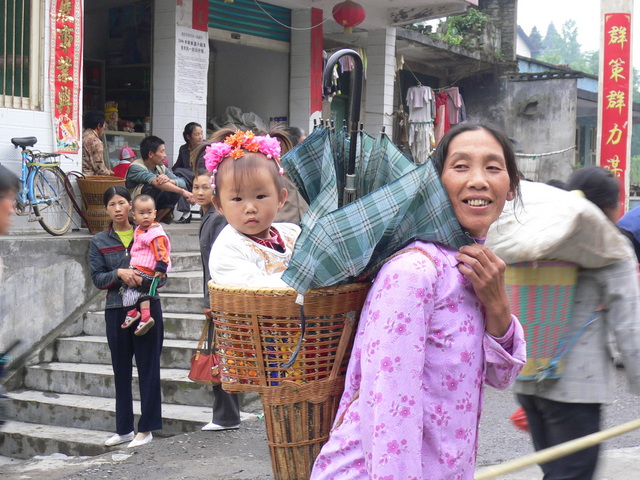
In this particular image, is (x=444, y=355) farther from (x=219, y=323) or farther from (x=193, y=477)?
(x=193, y=477)

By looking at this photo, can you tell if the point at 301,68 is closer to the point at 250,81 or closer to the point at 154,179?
the point at 250,81

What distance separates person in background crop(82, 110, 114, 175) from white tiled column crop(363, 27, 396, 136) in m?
5.94

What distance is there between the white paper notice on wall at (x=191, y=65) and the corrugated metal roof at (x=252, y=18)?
2.28 feet

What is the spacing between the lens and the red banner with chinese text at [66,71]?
8500mm

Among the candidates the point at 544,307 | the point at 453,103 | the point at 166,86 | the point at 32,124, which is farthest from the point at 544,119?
the point at 544,307

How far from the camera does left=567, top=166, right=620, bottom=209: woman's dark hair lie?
3.56 metres

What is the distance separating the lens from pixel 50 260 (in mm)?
7383

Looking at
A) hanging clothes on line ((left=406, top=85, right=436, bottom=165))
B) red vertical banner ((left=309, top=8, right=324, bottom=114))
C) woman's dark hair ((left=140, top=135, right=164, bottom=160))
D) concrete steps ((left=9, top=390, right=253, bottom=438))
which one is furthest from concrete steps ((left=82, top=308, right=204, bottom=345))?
hanging clothes on line ((left=406, top=85, right=436, bottom=165))

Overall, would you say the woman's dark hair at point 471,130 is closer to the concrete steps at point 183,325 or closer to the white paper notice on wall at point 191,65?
the concrete steps at point 183,325

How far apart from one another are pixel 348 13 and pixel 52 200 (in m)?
5.55

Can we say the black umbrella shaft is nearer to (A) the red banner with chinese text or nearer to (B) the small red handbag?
(B) the small red handbag

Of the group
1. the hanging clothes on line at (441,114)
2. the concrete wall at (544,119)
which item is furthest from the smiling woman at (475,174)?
the concrete wall at (544,119)

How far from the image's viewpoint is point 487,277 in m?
1.86

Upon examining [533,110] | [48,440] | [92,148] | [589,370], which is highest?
[533,110]
